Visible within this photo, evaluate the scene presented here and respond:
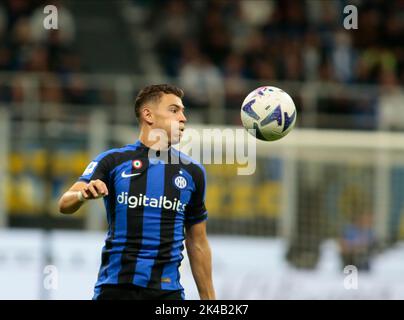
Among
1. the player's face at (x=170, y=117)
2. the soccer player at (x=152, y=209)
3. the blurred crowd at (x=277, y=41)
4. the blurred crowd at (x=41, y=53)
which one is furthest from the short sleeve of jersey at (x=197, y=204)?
the blurred crowd at (x=277, y=41)

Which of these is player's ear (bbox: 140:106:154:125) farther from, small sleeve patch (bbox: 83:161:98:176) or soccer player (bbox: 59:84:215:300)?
small sleeve patch (bbox: 83:161:98:176)

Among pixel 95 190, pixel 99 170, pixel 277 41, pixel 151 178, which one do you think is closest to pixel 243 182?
pixel 277 41

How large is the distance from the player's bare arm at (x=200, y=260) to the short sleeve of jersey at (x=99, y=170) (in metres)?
0.71

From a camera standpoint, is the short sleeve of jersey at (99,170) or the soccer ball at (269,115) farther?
the soccer ball at (269,115)

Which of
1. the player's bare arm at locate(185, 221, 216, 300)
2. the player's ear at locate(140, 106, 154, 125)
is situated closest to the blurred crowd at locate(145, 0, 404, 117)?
the player's ear at locate(140, 106, 154, 125)

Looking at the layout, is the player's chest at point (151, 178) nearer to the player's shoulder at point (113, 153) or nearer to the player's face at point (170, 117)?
the player's shoulder at point (113, 153)

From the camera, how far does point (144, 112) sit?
6.57 metres

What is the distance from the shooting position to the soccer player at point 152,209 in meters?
6.23

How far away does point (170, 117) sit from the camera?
21.2ft

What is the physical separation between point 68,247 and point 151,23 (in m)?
7.43

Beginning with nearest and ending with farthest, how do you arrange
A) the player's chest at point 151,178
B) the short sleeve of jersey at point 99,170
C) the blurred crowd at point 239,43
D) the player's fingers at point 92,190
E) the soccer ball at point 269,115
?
1. the player's fingers at point 92,190
2. the short sleeve of jersey at point 99,170
3. the player's chest at point 151,178
4. the soccer ball at point 269,115
5. the blurred crowd at point 239,43
